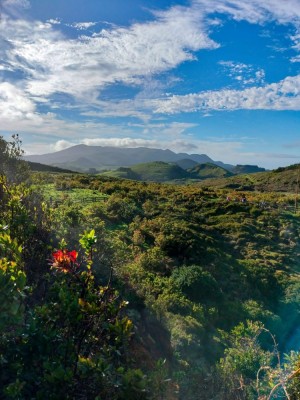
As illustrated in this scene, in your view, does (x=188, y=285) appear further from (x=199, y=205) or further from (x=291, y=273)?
(x=199, y=205)

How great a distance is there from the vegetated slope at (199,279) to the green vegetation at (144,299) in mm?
66

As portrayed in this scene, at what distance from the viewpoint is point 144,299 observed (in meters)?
12.3

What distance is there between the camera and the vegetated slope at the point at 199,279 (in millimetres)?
11250

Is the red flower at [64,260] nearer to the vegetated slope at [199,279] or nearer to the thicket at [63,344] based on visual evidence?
the thicket at [63,344]

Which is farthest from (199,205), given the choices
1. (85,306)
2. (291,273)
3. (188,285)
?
(85,306)

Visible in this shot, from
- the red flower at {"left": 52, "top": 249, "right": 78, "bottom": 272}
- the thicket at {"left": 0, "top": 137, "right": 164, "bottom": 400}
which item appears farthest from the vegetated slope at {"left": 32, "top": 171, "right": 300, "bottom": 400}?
the red flower at {"left": 52, "top": 249, "right": 78, "bottom": 272}

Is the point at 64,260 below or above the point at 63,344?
above

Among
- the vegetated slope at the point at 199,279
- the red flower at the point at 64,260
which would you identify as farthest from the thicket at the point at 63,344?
the vegetated slope at the point at 199,279

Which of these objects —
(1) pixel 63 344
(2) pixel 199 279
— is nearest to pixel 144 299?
(2) pixel 199 279

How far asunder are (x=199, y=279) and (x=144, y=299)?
511 cm

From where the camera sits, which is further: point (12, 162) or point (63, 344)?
point (12, 162)

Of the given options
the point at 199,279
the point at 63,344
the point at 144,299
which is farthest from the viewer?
the point at 199,279

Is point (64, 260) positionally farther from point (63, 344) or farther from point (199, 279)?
point (199, 279)

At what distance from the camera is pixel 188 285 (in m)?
16.2
